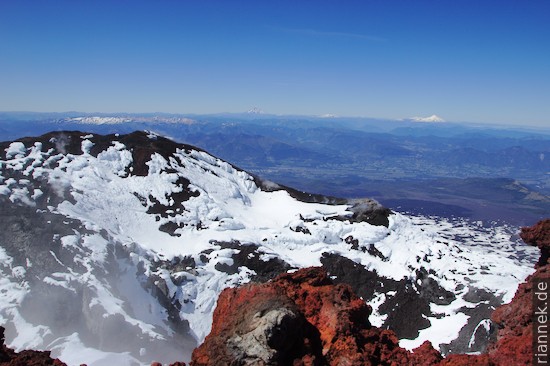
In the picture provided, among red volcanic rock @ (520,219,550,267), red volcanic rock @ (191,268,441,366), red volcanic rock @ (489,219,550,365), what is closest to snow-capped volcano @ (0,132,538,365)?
red volcanic rock @ (520,219,550,267)

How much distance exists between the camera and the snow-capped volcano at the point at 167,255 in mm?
50219

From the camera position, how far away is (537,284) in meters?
20.2

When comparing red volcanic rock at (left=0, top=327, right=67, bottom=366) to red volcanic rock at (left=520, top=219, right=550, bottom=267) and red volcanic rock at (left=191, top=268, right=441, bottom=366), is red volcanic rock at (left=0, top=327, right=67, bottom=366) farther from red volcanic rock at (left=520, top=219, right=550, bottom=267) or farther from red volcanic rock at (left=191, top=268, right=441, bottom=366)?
red volcanic rock at (left=520, top=219, right=550, bottom=267)

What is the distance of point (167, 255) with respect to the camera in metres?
65.4

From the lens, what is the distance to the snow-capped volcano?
165 feet

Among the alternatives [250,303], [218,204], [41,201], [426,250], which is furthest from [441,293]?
[41,201]

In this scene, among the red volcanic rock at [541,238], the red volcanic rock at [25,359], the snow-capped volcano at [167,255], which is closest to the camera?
the red volcanic rock at [25,359]

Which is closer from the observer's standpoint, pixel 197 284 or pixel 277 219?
pixel 197 284

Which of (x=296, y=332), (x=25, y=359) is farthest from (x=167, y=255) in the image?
(x=296, y=332)

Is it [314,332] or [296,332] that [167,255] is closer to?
[314,332]

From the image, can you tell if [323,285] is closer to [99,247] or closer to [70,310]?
[70,310]

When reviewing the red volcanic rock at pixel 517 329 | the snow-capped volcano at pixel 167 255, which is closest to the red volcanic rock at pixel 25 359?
the red volcanic rock at pixel 517 329

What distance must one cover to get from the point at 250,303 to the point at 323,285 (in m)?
5.07

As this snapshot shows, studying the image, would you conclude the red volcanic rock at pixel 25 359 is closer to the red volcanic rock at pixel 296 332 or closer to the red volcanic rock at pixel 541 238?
the red volcanic rock at pixel 296 332
